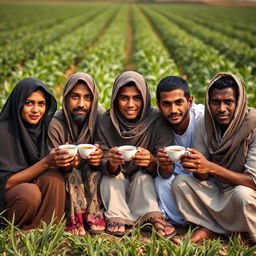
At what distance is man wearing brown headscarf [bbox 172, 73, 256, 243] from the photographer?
3.01m

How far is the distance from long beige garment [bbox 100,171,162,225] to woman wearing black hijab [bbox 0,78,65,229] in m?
0.43

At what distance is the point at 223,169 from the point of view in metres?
3.06

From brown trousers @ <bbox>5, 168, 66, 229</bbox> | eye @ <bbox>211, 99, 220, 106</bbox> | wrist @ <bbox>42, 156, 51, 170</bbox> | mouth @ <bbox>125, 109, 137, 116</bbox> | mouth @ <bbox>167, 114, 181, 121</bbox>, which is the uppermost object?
eye @ <bbox>211, 99, 220, 106</bbox>

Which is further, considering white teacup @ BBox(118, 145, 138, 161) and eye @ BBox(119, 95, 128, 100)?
eye @ BBox(119, 95, 128, 100)

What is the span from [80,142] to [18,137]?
1.92 ft

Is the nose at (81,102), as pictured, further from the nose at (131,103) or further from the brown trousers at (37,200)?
the brown trousers at (37,200)

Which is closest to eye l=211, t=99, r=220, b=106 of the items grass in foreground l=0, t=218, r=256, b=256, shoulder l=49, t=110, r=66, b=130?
grass in foreground l=0, t=218, r=256, b=256

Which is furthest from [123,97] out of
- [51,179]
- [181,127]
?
[51,179]

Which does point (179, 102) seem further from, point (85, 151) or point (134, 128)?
point (85, 151)

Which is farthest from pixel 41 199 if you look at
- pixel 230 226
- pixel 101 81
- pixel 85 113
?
pixel 101 81

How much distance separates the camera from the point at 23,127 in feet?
10.6

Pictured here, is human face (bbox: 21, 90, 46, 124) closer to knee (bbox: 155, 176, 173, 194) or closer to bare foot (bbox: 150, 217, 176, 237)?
knee (bbox: 155, 176, 173, 194)

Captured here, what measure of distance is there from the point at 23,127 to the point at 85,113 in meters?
0.60

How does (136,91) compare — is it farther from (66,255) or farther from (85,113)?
(66,255)
